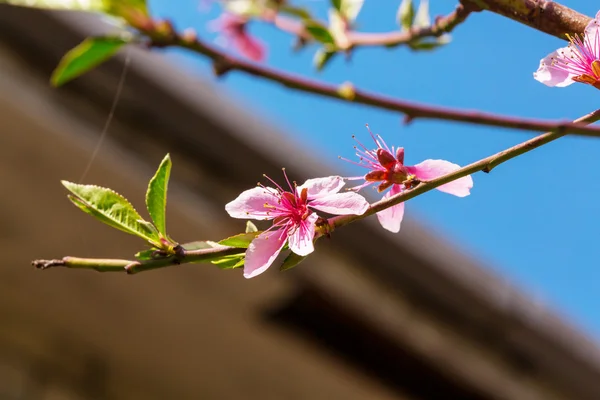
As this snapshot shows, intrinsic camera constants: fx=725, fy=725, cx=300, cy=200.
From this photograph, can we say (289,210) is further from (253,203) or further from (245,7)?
(245,7)

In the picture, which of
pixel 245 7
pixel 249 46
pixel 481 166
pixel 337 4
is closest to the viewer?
pixel 481 166

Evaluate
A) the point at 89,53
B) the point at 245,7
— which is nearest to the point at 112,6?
the point at 89,53

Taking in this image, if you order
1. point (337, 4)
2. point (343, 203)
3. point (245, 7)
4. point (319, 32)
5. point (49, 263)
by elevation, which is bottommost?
point (49, 263)

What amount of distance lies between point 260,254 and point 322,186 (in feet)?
0.22

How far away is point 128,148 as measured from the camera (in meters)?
1.45

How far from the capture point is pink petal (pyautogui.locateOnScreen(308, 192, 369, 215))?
16.1 inches

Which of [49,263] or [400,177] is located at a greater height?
[400,177]

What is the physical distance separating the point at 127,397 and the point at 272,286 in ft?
2.18

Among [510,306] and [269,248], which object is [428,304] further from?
[269,248]

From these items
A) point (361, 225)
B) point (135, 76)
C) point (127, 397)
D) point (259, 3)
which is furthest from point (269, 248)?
point (127, 397)

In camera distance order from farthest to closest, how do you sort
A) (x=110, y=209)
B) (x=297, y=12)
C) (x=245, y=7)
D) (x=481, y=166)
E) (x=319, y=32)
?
(x=245, y=7)
(x=297, y=12)
(x=319, y=32)
(x=110, y=209)
(x=481, y=166)

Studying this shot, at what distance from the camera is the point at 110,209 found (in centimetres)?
47

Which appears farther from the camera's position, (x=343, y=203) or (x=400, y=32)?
(x=400, y=32)

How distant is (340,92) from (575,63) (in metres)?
0.15
